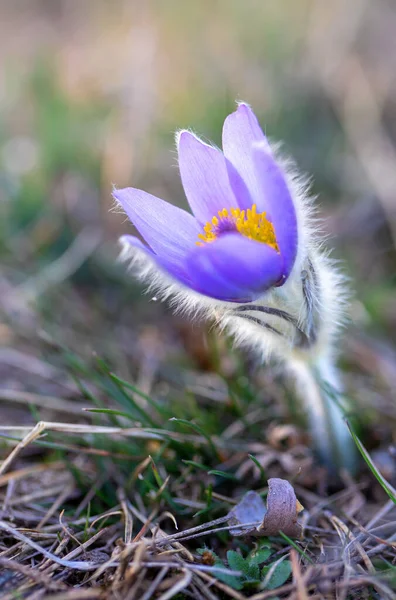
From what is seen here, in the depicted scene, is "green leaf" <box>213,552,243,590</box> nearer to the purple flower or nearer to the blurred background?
the purple flower

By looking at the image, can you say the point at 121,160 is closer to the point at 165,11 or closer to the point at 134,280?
the point at 134,280

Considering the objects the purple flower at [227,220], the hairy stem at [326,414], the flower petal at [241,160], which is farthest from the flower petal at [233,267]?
the hairy stem at [326,414]

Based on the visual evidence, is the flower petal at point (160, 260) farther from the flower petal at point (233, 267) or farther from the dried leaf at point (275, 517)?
the dried leaf at point (275, 517)

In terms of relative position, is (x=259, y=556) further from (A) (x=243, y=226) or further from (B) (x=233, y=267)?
(A) (x=243, y=226)

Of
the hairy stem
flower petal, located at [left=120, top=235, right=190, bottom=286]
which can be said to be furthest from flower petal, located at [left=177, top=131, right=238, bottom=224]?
the hairy stem

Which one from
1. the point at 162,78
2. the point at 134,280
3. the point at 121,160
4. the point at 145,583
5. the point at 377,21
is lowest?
the point at 145,583

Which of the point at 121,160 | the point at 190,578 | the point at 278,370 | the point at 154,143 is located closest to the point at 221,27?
the point at 154,143
